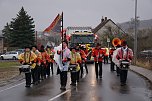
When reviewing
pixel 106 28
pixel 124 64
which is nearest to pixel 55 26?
pixel 124 64

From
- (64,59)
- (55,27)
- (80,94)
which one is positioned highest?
(55,27)

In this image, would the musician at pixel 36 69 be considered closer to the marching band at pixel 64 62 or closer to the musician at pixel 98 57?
the marching band at pixel 64 62

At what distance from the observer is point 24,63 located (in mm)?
15867

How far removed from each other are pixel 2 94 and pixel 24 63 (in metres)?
2.65

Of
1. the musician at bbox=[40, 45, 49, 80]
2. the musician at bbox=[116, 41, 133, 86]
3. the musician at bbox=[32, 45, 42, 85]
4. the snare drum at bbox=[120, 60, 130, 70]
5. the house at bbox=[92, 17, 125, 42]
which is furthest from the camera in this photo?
the house at bbox=[92, 17, 125, 42]

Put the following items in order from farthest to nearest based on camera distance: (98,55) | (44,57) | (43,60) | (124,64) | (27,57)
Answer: (98,55) < (44,57) < (43,60) < (124,64) < (27,57)

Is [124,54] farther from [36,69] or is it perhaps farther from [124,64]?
[36,69]

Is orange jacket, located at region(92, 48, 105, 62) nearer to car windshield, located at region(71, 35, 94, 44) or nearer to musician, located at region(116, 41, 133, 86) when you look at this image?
musician, located at region(116, 41, 133, 86)

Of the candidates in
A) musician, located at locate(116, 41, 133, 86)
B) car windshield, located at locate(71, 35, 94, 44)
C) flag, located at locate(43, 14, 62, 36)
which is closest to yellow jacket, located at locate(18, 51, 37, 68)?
flag, located at locate(43, 14, 62, 36)

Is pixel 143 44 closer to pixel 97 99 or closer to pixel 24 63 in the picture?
pixel 24 63

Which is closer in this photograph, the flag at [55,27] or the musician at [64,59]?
the musician at [64,59]

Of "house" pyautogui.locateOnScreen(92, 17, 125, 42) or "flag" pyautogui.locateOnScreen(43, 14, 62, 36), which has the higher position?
"house" pyautogui.locateOnScreen(92, 17, 125, 42)

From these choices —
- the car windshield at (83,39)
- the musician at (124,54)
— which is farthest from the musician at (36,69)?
the car windshield at (83,39)

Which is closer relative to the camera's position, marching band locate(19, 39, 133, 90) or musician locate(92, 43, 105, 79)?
marching band locate(19, 39, 133, 90)
